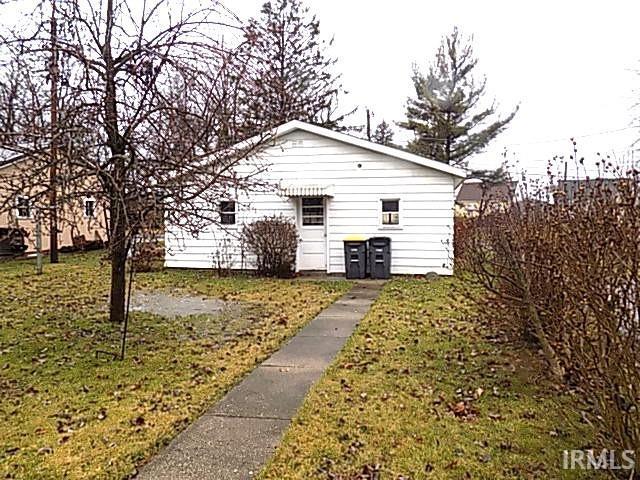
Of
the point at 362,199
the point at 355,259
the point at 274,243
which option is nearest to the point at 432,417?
the point at 355,259

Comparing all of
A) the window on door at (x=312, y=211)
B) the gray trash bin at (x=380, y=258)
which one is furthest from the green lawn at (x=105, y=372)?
the window on door at (x=312, y=211)

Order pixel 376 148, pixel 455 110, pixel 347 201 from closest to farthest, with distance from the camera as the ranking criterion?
pixel 376 148 → pixel 347 201 → pixel 455 110

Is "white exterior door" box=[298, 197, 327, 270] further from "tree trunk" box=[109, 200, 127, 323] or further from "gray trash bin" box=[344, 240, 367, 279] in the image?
"tree trunk" box=[109, 200, 127, 323]

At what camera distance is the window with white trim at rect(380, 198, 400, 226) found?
45.1ft

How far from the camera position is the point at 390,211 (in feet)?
45.3

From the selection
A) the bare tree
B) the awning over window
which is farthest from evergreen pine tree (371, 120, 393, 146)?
the bare tree

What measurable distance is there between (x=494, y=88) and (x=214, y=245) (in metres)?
19.4

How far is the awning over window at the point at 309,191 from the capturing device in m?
13.6

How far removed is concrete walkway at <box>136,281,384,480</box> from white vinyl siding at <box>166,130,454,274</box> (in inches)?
284

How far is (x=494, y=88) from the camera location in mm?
27031

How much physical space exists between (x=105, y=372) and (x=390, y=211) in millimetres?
9646

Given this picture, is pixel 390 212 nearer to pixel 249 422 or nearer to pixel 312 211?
pixel 312 211

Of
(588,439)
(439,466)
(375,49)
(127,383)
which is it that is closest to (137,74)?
(127,383)

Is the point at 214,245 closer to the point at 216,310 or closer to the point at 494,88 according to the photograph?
the point at 216,310
